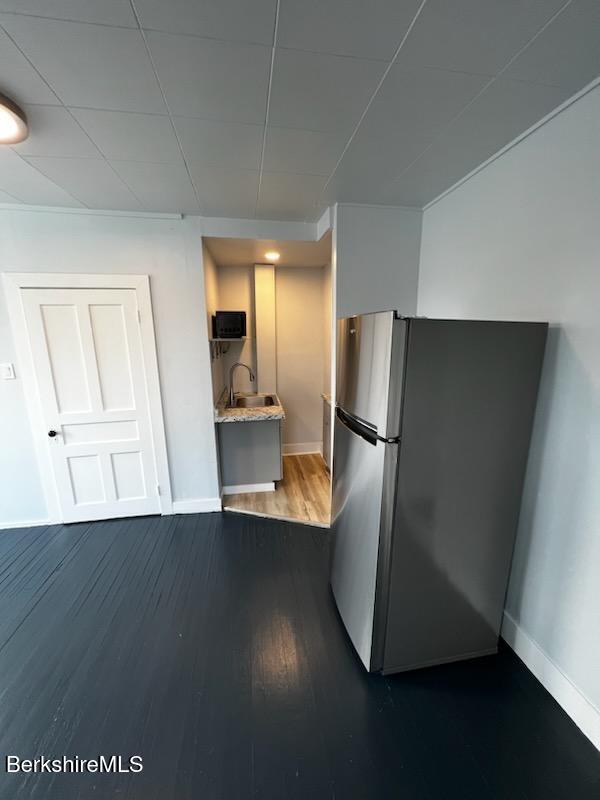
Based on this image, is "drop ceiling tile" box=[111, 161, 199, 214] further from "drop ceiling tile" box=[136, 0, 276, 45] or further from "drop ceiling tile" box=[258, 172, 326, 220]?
"drop ceiling tile" box=[136, 0, 276, 45]

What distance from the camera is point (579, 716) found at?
52.7 inches

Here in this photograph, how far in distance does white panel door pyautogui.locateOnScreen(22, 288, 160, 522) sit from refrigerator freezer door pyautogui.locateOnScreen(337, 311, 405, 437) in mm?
1882

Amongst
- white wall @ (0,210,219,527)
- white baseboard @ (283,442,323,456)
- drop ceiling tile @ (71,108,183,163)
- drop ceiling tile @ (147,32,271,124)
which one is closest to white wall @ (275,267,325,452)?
white baseboard @ (283,442,323,456)

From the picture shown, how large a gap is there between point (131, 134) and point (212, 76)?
0.58m

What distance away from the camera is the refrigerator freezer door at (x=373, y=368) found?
127cm

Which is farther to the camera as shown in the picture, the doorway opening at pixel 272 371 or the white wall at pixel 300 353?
the white wall at pixel 300 353

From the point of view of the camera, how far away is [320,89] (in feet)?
4.05

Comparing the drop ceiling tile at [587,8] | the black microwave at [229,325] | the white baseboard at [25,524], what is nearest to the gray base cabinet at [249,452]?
the black microwave at [229,325]

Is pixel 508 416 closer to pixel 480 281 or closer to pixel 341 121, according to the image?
pixel 480 281

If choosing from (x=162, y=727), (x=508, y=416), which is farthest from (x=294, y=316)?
(x=162, y=727)

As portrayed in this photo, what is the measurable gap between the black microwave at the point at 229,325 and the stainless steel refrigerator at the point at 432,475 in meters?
1.72

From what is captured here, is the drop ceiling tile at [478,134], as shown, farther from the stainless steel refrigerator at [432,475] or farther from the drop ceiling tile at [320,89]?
the stainless steel refrigerator at [432,475]

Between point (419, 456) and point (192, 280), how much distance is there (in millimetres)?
2241

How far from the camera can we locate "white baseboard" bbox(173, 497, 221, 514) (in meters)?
2.94
